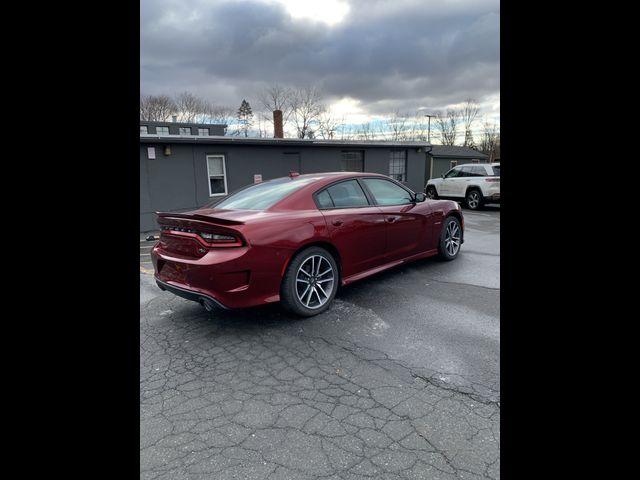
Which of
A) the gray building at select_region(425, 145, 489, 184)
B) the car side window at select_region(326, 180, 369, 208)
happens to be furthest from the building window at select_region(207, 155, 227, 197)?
the gray building at select_region(425, 145, 489, 184)

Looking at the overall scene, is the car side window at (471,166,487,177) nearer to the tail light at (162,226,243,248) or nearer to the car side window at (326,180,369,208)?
the car side window at (326,180,369,208)

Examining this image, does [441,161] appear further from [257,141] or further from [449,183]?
[257,141]

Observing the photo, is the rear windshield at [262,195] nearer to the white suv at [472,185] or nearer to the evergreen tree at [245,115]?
the white suv at [472,185]

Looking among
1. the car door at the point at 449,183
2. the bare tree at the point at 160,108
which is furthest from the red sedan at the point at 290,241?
the bare tree at the point at 160,108

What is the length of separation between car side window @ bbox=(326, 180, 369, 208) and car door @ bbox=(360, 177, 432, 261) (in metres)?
0.17

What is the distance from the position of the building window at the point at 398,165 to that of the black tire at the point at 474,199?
13.3ft

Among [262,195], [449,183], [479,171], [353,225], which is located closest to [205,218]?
[262,195]

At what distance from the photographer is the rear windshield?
13.6 feet
